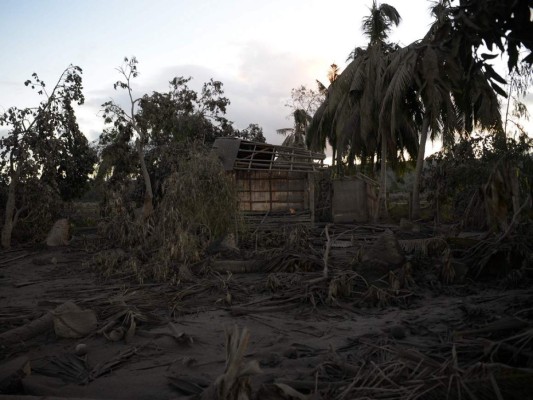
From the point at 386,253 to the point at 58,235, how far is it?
1039 centimetres

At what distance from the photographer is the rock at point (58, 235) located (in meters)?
13.8

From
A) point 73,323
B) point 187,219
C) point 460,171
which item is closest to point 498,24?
point 73,323

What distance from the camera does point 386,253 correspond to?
297 inches

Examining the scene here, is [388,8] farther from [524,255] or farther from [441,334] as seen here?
[441,334]

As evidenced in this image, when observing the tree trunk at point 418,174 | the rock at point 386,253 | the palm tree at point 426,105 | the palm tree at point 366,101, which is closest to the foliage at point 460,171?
the tree trunk at point 418,174

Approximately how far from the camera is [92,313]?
19.2ft

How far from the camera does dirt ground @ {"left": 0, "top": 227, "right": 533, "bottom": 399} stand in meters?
3.31

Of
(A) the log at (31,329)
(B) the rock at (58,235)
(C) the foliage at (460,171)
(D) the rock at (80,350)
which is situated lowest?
(D) the rock at (80,350)

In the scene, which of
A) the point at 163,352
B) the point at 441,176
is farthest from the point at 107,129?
the point at 163,352

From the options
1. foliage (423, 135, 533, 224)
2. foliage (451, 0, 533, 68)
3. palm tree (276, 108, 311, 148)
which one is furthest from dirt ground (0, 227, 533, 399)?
palm tree (276, 108, 311, 148)

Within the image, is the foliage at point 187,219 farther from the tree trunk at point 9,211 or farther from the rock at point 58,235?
the tree trunk at point 9,211

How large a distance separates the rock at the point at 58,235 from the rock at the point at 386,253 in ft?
32.7

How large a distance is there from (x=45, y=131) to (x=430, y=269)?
12.0 meters

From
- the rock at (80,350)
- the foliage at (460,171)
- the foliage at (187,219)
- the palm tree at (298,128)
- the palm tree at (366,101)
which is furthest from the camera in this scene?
the palm tree at (298,128)
